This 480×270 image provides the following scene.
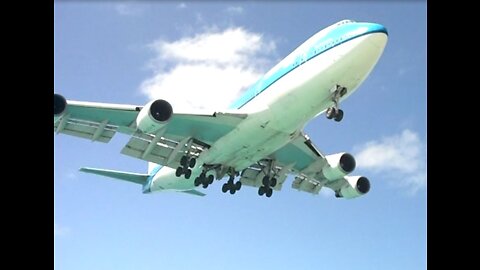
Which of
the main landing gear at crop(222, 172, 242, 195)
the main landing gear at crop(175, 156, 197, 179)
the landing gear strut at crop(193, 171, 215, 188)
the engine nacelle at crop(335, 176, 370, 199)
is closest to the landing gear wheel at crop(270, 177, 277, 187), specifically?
the main landing gear at crop(222, 172, 242, 195)

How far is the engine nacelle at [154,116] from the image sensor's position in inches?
893

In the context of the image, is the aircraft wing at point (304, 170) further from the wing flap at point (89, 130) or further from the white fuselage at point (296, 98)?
the wing flap at point (89, 130)

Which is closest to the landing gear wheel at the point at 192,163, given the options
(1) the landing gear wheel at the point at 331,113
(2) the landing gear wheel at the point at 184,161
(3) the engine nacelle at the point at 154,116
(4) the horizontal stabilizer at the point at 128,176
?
(2) the landing gear wheel at the point at 184,161

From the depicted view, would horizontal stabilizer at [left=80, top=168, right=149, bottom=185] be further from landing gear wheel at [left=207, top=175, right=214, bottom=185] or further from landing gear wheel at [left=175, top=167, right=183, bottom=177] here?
landing gear wheel at [left=207, top=175, right=214, bottom=185]

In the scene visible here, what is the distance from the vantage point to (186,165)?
26750 millimetres

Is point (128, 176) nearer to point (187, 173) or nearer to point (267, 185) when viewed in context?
point (187, 173)

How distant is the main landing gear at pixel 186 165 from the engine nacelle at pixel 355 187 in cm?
986

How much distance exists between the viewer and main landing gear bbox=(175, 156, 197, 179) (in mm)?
26567

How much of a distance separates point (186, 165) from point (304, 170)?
747 cm

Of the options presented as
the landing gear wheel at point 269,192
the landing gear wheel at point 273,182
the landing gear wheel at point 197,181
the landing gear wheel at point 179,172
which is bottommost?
the landing gear wheel at point 269,192

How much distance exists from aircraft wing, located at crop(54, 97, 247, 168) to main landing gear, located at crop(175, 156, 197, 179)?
0.69m

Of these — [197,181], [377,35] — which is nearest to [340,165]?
[197,181]

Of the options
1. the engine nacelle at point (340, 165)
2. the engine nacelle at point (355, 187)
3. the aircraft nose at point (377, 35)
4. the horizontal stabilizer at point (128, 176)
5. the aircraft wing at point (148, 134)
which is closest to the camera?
the aircraft nose at point (377, 35)
